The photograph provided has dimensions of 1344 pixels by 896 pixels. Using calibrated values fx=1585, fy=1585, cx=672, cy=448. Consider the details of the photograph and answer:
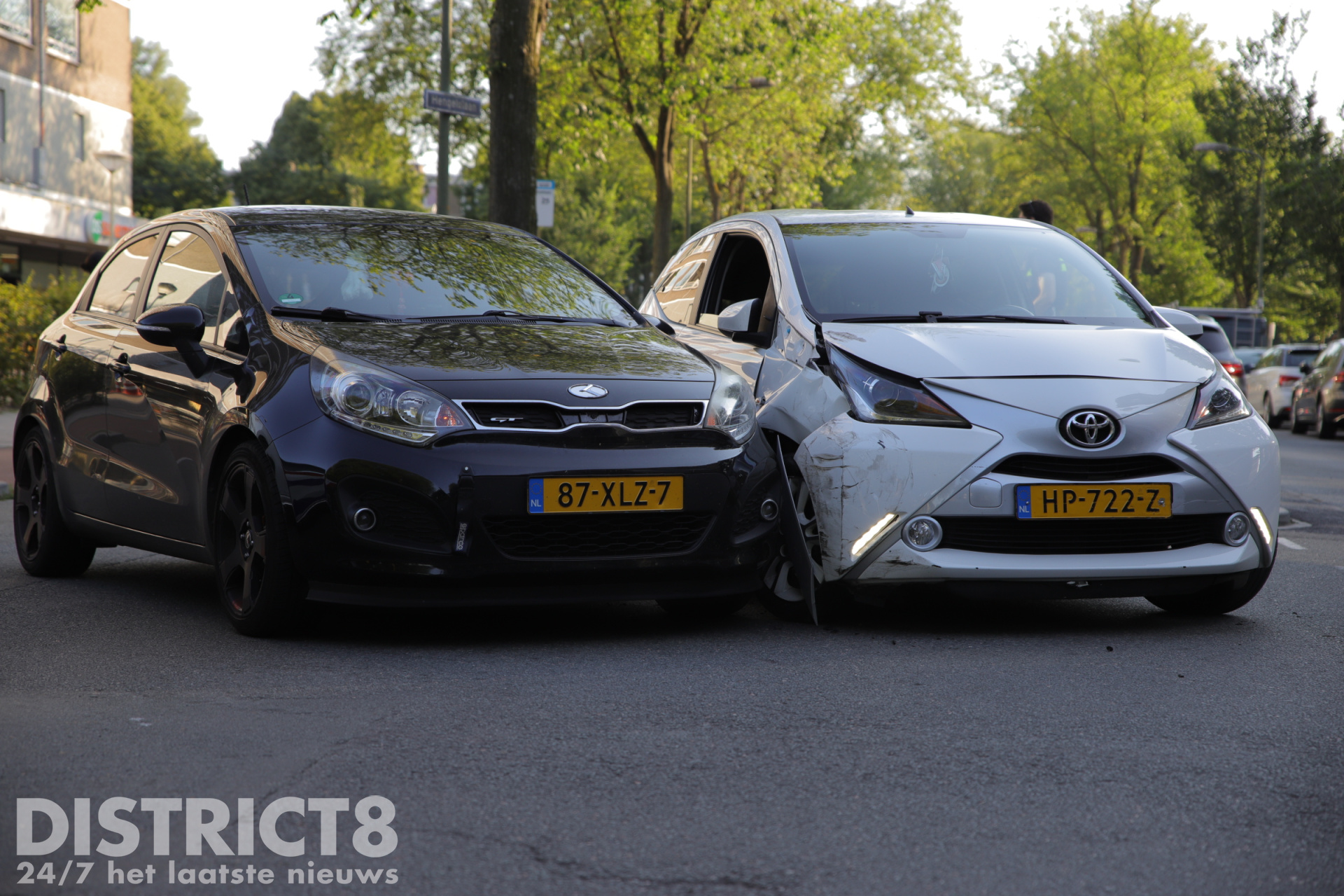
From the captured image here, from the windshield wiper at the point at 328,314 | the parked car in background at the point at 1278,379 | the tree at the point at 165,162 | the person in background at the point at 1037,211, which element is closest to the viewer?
the windshield wiper at the point at 328,314

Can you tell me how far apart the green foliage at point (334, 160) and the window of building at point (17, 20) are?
5.84 meters

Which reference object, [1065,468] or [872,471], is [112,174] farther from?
[1065,468]

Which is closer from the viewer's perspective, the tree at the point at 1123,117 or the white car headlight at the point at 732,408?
the white car headlight at the point at 732,408

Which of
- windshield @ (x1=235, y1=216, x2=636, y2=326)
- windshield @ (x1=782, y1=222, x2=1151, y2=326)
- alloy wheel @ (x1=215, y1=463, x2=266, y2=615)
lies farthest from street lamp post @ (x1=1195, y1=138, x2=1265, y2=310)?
alloy wheel @ (x1=215, y1=463, x2=266, y2=615)

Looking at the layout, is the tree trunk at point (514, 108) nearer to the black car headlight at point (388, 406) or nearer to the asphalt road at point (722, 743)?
the asphalt road at point (722, 743)

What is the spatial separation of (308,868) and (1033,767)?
177 centimetres

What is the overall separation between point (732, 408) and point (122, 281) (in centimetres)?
304

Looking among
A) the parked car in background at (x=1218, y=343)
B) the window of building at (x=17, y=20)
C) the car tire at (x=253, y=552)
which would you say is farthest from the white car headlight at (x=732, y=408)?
the window of building at (x=17, y=20)

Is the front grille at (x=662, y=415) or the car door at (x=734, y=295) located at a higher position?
the car door at (x=734, y=295)

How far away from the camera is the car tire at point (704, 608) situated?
237 inches

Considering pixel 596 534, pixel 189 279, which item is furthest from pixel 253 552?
pixel 189 279

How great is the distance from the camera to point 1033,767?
3855 mm

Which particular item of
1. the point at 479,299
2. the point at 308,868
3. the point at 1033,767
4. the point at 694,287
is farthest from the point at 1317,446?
the point at 308,868

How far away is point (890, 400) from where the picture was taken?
5.82 metres
